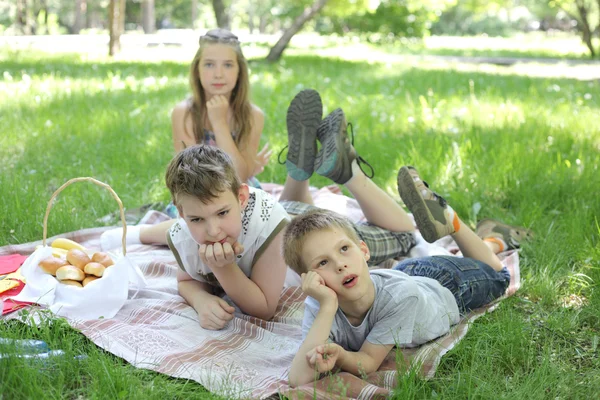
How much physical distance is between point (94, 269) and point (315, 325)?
1.29 m

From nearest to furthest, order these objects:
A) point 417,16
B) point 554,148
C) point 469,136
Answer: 1. point 554,148
2. point 469,136
3. point 417,16

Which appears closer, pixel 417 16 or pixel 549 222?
pixel 549 222

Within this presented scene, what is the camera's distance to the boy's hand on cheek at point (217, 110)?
4250 millimetres

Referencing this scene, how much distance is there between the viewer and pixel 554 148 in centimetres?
568

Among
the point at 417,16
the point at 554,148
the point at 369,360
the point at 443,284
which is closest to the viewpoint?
the point at 369,360

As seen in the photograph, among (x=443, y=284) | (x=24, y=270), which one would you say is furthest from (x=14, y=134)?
(x=443, y=284)

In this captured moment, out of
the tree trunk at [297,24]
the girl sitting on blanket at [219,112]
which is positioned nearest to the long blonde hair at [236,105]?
the girl sitting on blanket at [219,112]

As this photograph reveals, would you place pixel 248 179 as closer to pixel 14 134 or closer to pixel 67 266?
pixel 67 266

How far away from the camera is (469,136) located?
6188 mm

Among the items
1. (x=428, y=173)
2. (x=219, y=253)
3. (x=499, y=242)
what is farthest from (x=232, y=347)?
(x=428, y=173)

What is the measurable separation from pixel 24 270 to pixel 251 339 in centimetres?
118

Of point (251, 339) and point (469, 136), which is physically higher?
point (469, 136)

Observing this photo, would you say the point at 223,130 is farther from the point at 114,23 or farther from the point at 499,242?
the point at 114,23

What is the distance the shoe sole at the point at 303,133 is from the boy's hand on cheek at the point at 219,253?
122 cm
